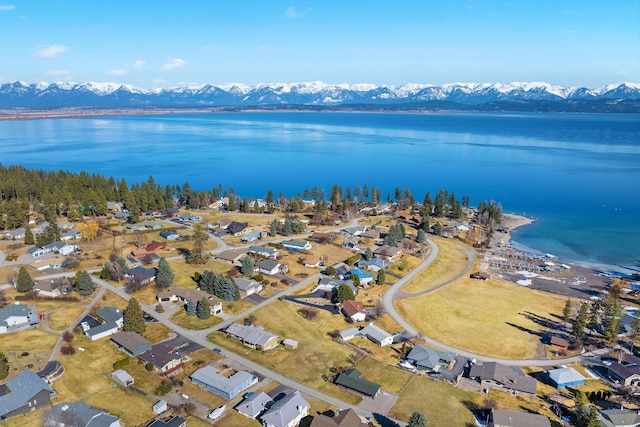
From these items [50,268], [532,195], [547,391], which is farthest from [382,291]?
[532,195]

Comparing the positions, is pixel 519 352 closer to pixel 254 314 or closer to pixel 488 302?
pixel 488 302

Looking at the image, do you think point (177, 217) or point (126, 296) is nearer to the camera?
point (126, 296)

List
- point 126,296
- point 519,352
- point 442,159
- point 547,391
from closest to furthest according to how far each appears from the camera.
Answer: point 547,391
point 519,352
point 126,296
point 442,159

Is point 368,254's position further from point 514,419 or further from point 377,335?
point 514,419

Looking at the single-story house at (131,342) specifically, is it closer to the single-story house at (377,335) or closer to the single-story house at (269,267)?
the single-story house at (269,267)

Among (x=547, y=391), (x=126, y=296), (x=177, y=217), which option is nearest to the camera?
(x=547, y=391)
